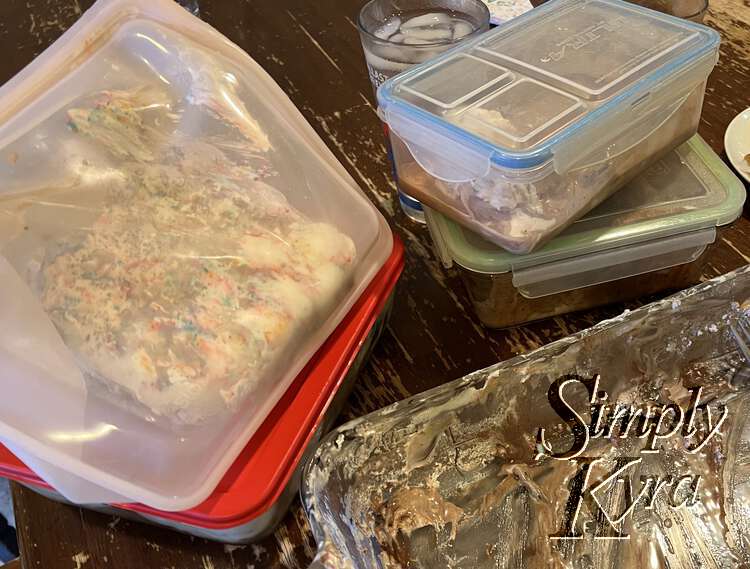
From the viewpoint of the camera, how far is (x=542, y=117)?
414mm

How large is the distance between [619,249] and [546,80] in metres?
0.13

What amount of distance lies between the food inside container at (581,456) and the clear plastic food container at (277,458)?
0.15ft

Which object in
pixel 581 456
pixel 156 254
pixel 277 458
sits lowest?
pixel 581 456

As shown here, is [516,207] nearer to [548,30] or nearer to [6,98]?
[548,30]

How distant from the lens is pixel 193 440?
1.23ft

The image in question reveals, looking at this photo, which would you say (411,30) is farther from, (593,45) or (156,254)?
(156,254)

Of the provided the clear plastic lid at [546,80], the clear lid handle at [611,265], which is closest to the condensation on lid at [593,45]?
the clear plastic lid at [546,80]

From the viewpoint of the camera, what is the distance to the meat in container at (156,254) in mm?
370

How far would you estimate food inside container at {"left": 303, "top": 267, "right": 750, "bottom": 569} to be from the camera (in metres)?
0.39

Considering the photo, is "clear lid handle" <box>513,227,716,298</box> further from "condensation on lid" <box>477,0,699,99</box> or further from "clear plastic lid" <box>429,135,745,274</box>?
"condensation on lid" <box>477,0,699,99</box>

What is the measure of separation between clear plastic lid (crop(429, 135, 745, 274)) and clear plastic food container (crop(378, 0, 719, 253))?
0.06 ft

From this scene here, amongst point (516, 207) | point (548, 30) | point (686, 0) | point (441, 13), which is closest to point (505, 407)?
point (516, 207)

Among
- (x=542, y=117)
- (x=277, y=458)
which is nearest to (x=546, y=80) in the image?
(x=542, y=117)

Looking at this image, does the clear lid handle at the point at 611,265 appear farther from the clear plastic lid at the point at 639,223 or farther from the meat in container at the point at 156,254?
the meat in container at the point at 156,254
